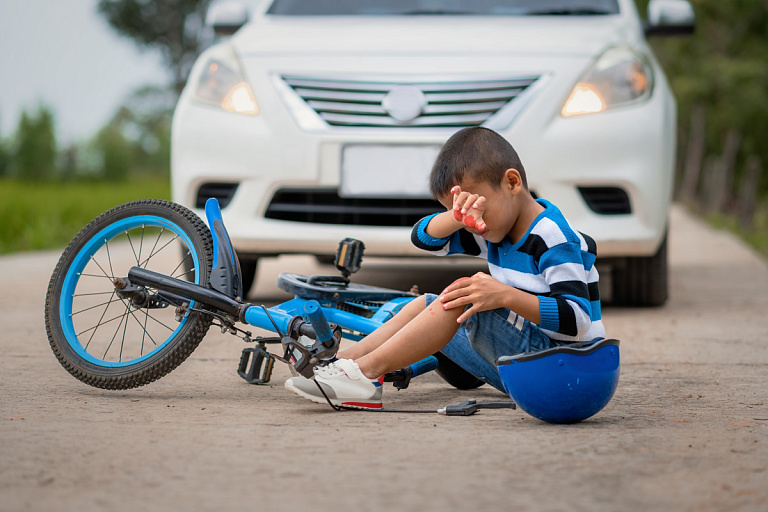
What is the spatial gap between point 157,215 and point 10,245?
6606 millimetres

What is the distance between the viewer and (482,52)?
441 cm

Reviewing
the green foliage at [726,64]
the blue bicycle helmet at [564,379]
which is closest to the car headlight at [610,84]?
the blue bicycle helmet at [564,379]

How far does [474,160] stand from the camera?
2.59 m

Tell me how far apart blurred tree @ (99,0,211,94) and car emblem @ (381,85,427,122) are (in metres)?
34.1

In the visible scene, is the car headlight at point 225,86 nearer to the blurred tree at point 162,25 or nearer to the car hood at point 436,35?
the car hood at point 436,35

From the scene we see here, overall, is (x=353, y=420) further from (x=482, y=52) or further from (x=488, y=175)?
(x=482, y=52)

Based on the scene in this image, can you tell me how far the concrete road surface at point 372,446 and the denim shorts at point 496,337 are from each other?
16 centimetres

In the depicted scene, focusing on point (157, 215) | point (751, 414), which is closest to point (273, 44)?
point (157, 215)

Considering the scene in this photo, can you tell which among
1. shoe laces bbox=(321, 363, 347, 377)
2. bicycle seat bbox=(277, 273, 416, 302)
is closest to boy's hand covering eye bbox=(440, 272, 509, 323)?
shoe laces bbox=(321, 363, 347, 377)

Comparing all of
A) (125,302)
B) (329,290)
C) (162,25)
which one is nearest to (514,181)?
(329,290)

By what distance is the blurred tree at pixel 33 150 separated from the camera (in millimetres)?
22906

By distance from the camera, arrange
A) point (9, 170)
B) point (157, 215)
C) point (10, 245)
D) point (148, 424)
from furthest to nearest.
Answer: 1. point (9, 170)
2. point (10, 245)
3. point (157, 215)
4. point (148, 424)

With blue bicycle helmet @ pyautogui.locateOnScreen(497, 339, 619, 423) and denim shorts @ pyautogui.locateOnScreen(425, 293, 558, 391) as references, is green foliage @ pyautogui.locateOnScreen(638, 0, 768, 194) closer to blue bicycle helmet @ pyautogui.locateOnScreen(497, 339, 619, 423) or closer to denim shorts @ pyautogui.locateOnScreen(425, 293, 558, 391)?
denim shorts @ pyautogui.locateOnScreen(425, 293, 558, 391)

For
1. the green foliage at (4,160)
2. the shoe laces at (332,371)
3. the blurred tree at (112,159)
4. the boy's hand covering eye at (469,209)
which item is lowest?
the blurred tree at (112,159)
